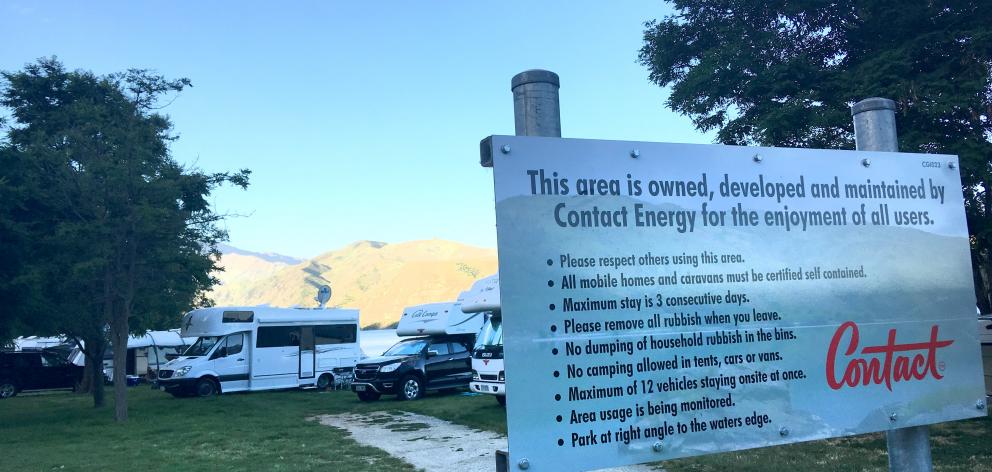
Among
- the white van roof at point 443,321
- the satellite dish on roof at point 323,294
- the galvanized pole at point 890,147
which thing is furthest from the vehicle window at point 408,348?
the galvanized pole at point 890,147

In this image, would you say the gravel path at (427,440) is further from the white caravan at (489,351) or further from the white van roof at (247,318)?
the white van roof at (247,318)

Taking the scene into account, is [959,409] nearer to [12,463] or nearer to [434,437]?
[434,437]

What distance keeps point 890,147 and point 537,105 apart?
78.6 inches

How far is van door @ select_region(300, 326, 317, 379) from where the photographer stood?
26.0m

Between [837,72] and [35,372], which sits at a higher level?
[837,72]

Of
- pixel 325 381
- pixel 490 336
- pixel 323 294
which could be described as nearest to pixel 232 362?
pixel 325 381

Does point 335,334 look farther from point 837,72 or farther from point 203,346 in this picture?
point 837,72

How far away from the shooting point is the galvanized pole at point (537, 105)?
3166 millimetres

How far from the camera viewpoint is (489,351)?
16781 mm

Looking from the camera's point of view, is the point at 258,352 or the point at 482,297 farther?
the point at 258,352

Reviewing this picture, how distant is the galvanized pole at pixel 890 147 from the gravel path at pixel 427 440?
14.9 feet

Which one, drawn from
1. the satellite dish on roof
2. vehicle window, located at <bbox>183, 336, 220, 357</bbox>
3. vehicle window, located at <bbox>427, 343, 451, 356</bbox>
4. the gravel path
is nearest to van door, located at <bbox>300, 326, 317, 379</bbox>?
the satellite dish on roof

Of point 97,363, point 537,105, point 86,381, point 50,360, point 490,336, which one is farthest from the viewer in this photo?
point 86,381

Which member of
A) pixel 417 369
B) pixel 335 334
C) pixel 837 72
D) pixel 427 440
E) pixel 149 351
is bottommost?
pixel 427 440
